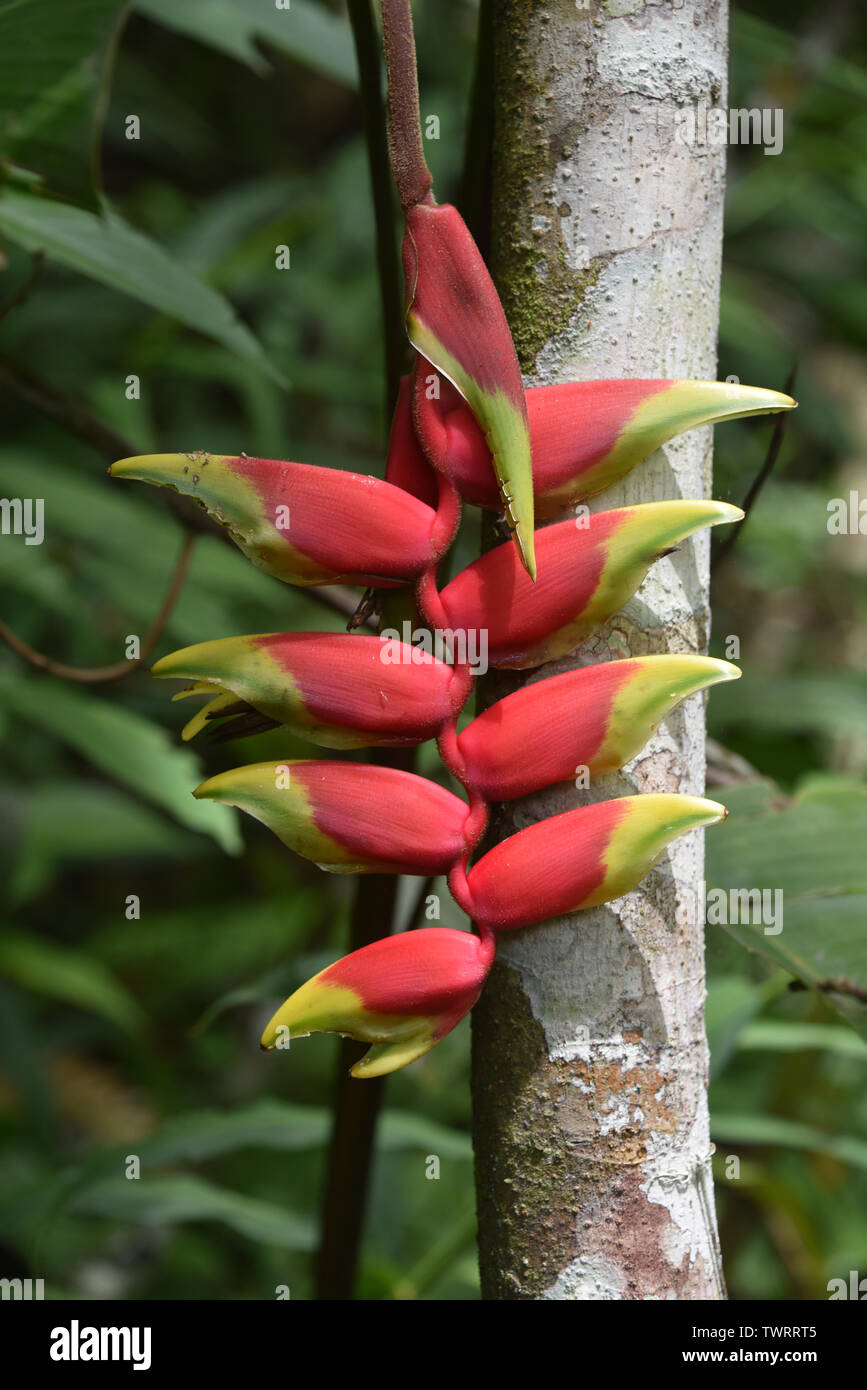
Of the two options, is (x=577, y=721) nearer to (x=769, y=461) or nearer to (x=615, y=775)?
(x=615, y=775)

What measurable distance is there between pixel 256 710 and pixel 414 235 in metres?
0.14

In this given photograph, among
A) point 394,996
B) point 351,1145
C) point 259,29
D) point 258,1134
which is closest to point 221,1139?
point 258,1134

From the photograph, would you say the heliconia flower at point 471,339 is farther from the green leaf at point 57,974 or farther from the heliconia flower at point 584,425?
the green leaf at point 57,974

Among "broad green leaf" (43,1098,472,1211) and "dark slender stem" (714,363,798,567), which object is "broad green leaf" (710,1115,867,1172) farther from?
"dark slender stem" (714,363,798,567)

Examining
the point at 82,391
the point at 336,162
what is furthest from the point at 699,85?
the point at 336,162

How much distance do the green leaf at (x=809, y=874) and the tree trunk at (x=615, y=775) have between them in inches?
6.9

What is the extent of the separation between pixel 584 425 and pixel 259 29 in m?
0.80

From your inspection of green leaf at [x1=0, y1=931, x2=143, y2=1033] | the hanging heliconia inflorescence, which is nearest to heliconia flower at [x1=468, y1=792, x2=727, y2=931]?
the hanging heliconia inflorescence

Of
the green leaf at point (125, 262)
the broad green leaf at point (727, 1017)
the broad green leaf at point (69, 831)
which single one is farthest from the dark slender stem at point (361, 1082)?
the broad green leaf at point (69, 831)

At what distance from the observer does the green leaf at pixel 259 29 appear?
876 mm

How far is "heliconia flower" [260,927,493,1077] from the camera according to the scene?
0.31 m

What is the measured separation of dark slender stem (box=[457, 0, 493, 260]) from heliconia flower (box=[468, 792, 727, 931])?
0.63ft

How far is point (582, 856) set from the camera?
12.3 inches

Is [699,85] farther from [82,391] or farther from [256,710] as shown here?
[82,391]
